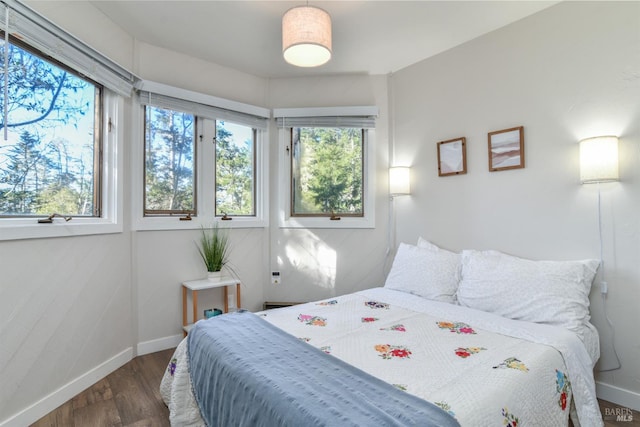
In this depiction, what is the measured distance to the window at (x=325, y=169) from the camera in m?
3.21

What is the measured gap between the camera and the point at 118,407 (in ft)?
6.33

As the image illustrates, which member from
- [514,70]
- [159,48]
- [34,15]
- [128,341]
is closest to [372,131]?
[514,70]

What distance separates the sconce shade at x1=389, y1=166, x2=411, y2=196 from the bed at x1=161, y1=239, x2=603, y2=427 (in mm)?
878

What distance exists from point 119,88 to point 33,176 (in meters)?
0.86

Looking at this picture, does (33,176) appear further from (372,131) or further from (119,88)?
(372,131)

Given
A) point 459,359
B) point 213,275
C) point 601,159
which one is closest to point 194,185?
point 213,275

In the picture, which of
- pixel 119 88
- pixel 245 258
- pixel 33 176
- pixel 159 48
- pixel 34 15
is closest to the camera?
pixel 34 15

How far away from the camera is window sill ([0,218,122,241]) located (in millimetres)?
1700

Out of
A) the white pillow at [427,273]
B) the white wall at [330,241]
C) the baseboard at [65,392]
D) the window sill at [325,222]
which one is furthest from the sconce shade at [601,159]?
the baseboard at [65,392]

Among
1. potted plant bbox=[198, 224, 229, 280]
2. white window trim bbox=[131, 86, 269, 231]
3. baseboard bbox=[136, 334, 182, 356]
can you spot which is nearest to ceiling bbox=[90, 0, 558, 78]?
white window trim bbox=[131, 86, 269, 231]

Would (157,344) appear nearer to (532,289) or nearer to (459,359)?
(459,359)

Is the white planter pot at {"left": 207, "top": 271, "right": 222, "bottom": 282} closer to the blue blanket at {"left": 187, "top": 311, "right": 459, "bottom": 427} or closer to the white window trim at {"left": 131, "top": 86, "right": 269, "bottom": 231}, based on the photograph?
the white window trim at {"left": 131, "top": 86, "right": 269, "bottom": 231}

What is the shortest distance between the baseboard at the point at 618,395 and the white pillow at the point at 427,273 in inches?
37.7

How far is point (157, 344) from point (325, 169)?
2.16 m
